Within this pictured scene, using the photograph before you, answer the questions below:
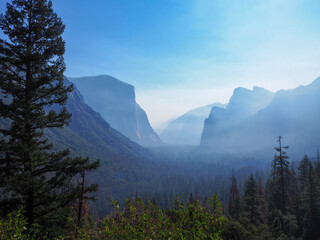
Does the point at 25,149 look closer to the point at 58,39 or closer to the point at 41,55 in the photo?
the point at 41,55

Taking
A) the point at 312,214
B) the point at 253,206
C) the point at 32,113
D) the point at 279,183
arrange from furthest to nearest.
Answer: the point at 279,183, the point at 253,206, the point at 312,214, the point at 32,113

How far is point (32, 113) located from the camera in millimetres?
10648

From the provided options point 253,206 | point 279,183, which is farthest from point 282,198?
point 253,206

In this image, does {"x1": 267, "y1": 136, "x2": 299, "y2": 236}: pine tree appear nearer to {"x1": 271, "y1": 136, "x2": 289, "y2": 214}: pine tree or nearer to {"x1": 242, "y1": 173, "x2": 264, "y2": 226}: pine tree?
{"x1": 271, "y1": 136, "x2": 289, "y2": 214}: pine tree

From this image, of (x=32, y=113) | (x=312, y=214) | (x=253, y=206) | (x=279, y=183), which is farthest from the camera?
(x=279, y=183)

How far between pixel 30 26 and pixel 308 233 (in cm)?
3490

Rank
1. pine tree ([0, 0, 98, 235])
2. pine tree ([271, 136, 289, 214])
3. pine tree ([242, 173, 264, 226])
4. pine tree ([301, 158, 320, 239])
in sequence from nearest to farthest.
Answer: pine tree ([0, 0, 98, 235]) < pine tree ([301, 158, 320, 239]) < pine tree ([271, 136, 289, 214]) < pine tree ([242, 173, 264, 226])

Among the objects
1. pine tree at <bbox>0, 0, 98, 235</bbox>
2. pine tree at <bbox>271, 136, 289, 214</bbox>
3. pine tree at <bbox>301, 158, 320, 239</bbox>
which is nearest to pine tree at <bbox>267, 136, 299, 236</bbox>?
pine tree at <bbox>271, 136, 289, 214</bbox>

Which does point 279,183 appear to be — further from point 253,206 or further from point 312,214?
point 312,214

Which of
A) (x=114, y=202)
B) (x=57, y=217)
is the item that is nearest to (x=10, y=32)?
(x=57, y=217)

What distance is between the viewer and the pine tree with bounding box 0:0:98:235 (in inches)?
405

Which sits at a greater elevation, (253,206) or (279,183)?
(279,183)

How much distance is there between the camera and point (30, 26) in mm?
11242

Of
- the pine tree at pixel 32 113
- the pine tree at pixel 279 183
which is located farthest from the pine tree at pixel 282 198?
the pine tree at pixel 32 113
